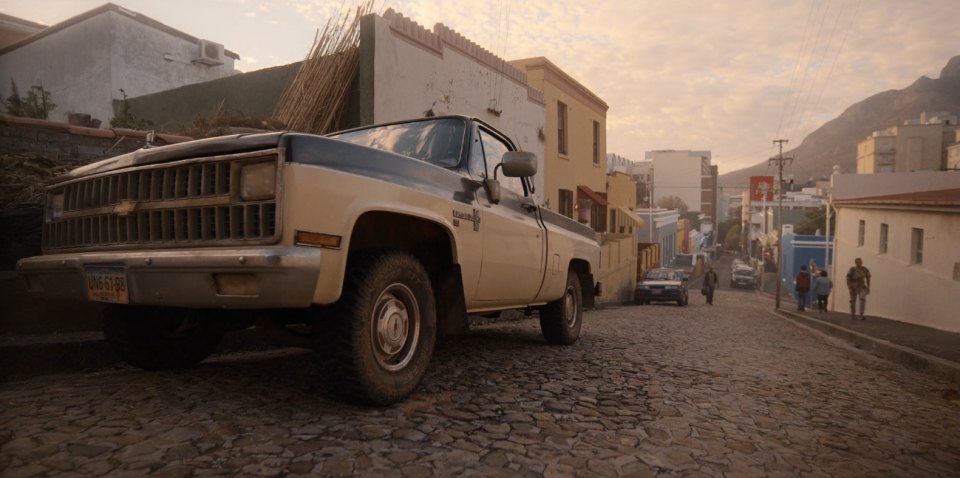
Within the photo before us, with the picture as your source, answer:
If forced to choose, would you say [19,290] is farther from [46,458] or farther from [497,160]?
[497,160]

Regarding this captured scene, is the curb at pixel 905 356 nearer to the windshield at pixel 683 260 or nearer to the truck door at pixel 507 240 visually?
the truck door at pixel 507 240

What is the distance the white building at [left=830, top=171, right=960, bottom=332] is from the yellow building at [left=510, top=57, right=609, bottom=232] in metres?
9.22

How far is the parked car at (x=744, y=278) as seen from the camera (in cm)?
5016

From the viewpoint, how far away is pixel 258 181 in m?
2.62

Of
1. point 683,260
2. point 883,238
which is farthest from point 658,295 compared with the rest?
point 683,260

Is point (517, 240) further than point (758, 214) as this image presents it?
No

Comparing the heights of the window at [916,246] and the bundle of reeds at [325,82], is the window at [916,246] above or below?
below

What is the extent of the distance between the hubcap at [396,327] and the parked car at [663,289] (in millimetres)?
20966

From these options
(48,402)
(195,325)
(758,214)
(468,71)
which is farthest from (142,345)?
(758,214)

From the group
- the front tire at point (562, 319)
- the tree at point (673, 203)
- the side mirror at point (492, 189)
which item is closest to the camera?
the side mirror at point (492, 189)

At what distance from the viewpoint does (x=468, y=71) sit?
12.0 meters

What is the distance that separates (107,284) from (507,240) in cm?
263

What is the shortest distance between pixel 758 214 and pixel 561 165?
7910 centimetres

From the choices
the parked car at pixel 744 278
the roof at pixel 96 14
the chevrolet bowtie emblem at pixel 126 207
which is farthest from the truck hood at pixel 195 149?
the parked car at pixel 744 278
